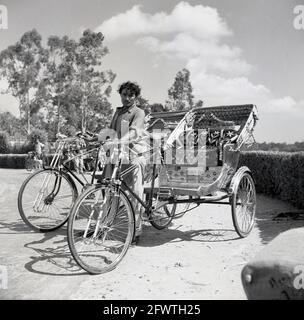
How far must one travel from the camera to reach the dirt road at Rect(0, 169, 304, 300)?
12.3ft

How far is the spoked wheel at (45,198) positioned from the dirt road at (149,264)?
0.71 feet

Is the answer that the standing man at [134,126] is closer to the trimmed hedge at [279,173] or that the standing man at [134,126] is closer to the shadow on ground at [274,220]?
the shadow on ground at [274,220]

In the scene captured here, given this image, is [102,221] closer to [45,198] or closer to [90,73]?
[45,198]

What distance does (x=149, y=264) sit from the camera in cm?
462

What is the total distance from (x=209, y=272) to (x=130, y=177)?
165cm

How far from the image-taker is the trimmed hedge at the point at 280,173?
28.4 ft

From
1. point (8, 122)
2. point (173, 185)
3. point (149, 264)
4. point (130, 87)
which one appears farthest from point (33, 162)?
point (8, 122)

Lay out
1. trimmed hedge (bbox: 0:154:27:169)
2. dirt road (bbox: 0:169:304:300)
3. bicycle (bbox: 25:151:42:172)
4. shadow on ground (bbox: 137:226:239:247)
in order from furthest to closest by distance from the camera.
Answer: trimmed hedge (bbox: 0:154:27:169) < bicycle (bbox: 25:151:42:172) < shadow on ground (bbox: 137:226:239:247) < dirt road (bbox: 0:169:304:300)

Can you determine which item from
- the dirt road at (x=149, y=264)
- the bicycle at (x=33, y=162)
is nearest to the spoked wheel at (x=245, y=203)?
the dirt road at (x=149, y=264)

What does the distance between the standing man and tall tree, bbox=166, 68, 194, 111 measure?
89.0ft

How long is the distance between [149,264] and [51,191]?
1835 millimetres

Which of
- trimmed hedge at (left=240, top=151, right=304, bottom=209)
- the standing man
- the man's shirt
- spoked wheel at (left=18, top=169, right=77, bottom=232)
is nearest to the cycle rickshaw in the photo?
the standing man

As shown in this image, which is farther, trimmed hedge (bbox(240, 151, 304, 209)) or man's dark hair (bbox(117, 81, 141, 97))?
trimmed hedge (bbox(240, 151, 304, 209))

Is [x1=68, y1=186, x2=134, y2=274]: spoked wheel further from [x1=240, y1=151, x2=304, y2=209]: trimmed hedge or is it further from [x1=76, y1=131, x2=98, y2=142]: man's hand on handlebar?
[x1=240, y1=151, x2=304, y2=209]: trimmed hedge
